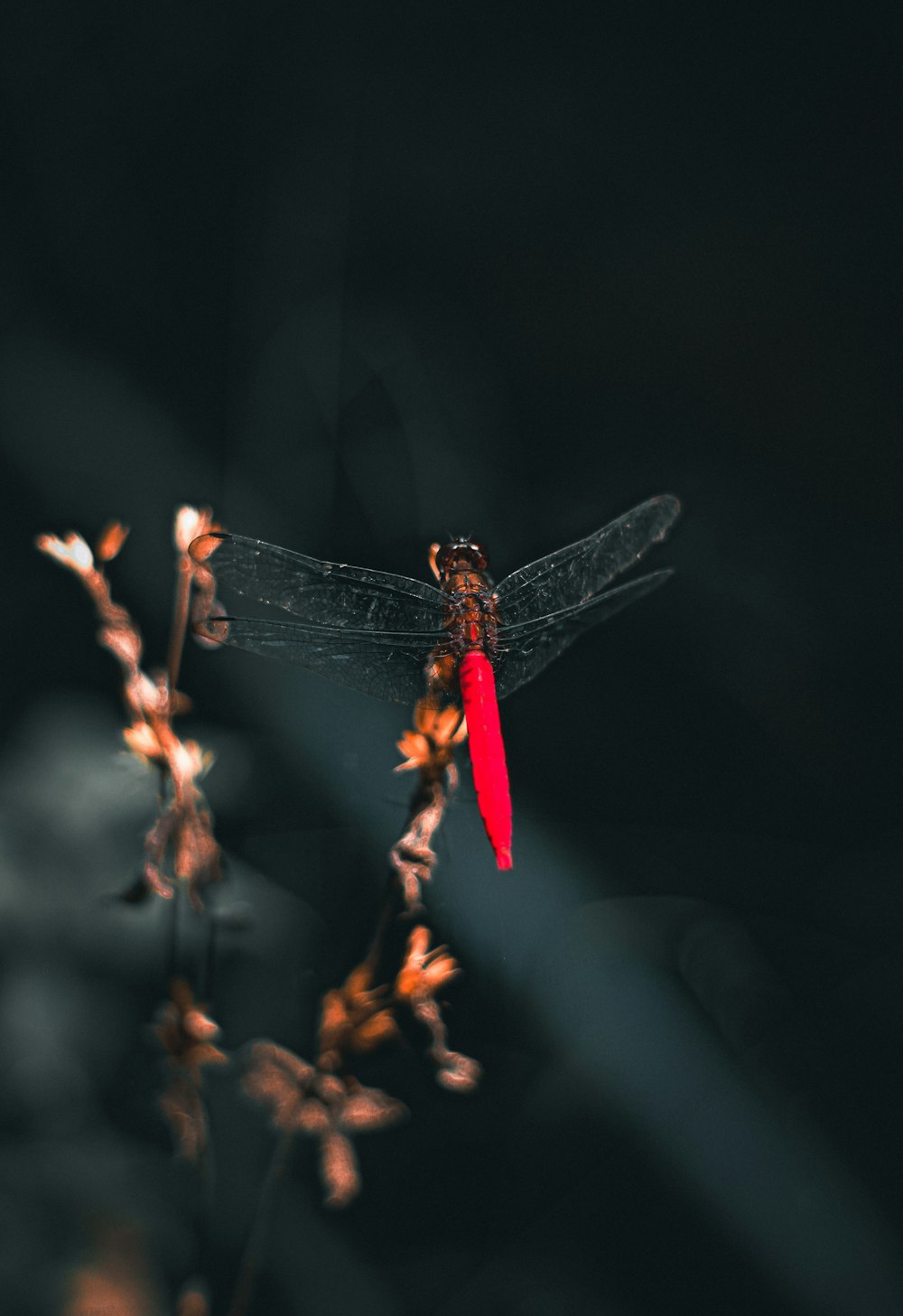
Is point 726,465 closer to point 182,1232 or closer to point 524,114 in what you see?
point 524,114

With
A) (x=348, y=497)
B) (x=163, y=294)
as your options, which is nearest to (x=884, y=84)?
(x=348, y=497)

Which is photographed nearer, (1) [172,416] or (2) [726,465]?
(1) [172,416]

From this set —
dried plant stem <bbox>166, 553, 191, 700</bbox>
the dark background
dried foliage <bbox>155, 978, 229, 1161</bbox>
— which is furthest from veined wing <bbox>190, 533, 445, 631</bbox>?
dried foliage <bbox>155, 978, 229, 1161</bbox>

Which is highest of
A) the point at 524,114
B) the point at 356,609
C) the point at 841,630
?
the point at 524,114

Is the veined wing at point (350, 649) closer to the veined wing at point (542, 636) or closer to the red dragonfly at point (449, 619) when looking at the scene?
the red dragonfly at point (449, 619)

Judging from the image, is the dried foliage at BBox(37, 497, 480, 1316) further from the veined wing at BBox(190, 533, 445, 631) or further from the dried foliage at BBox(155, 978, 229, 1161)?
the veined wing at BBox(190, 533, 445, 631)

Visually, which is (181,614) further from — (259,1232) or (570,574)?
(259,1232)
